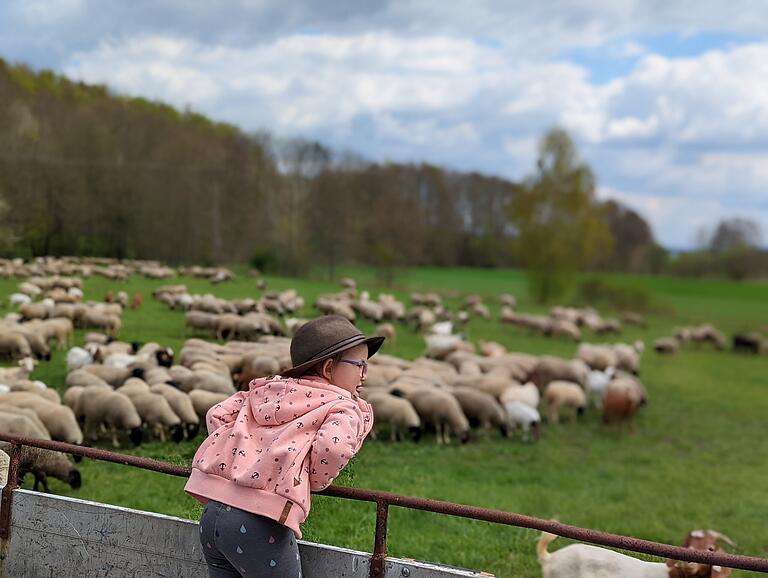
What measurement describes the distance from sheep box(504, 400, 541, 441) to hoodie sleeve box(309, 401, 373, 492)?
10.7 metres

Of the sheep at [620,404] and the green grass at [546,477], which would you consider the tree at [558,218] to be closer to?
the green grass at [546,477]

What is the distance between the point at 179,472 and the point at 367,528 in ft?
12.6

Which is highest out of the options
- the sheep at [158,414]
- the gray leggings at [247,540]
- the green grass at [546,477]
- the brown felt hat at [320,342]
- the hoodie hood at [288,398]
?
the brown felt hat at [320,342]

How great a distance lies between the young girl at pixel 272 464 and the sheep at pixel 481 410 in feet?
33.9

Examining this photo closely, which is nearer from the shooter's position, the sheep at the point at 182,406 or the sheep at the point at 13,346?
the sheep at the point at 182,406

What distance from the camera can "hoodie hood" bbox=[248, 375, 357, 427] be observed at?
3082 mm

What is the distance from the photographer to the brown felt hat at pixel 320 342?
3270 mm

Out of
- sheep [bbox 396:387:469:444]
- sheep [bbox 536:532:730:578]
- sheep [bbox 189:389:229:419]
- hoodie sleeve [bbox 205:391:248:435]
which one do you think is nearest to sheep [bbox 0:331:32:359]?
sheep [bbox 189:389:229:419]

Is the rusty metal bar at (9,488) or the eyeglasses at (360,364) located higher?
the eyeglasses at (360,364)

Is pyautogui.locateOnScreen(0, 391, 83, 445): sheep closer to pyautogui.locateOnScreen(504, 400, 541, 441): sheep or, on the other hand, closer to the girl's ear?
the girl's ear

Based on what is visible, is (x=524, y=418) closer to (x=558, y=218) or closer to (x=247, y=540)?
(x=247, y=540)

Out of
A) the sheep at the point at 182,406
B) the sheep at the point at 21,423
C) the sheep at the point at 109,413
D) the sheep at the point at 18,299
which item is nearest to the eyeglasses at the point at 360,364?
the sheep at the point at 21,423

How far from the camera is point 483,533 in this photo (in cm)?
784

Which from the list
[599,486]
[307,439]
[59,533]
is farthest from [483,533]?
[307,439]
